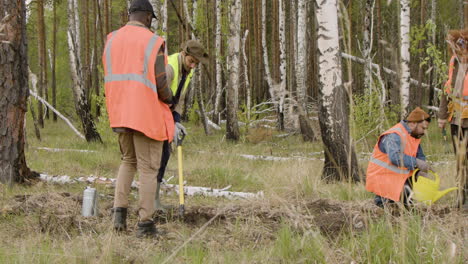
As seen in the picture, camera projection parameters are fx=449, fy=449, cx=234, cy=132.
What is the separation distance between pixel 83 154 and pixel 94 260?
5.52m

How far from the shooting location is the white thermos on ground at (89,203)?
4.12 metres

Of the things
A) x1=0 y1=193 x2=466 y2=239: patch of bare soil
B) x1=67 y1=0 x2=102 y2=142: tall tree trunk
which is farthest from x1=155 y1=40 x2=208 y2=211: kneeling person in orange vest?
x1=67 y1=0 x2=102 y2=142: tall tree trunk

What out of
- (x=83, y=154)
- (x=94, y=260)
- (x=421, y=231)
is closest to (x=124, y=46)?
(x=94, y=260)

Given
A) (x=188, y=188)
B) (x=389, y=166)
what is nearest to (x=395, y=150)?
(x=389, y=166)

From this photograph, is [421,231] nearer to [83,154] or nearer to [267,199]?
[267,199]

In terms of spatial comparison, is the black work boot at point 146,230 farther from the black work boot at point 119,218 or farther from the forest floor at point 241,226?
the black work boot at point 119,218

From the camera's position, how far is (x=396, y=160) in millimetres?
4152

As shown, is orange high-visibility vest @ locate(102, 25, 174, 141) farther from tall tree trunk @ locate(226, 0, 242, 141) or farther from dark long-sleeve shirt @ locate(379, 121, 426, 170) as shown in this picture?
tall tree trunk @ locate(226, 0, 242, 141)

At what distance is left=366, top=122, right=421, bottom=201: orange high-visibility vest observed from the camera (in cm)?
A: 426

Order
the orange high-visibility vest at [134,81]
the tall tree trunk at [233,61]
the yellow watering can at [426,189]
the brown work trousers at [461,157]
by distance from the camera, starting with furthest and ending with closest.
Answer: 1. the tall tree trunk at [233,61]
2. the yellow watering can at [426,189]
3. the orange high-visibility vest at [134,81]
4. the brown work trousers at [461,157]

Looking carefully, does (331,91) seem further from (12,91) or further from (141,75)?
(12,91)

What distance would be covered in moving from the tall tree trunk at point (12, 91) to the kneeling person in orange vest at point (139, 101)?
255 cm

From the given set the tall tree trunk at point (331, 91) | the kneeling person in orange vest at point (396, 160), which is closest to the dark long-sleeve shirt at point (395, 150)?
the kneeling person in orange vest at point (396, 160)

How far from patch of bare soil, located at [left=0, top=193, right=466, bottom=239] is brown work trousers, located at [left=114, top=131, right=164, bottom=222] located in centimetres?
39
